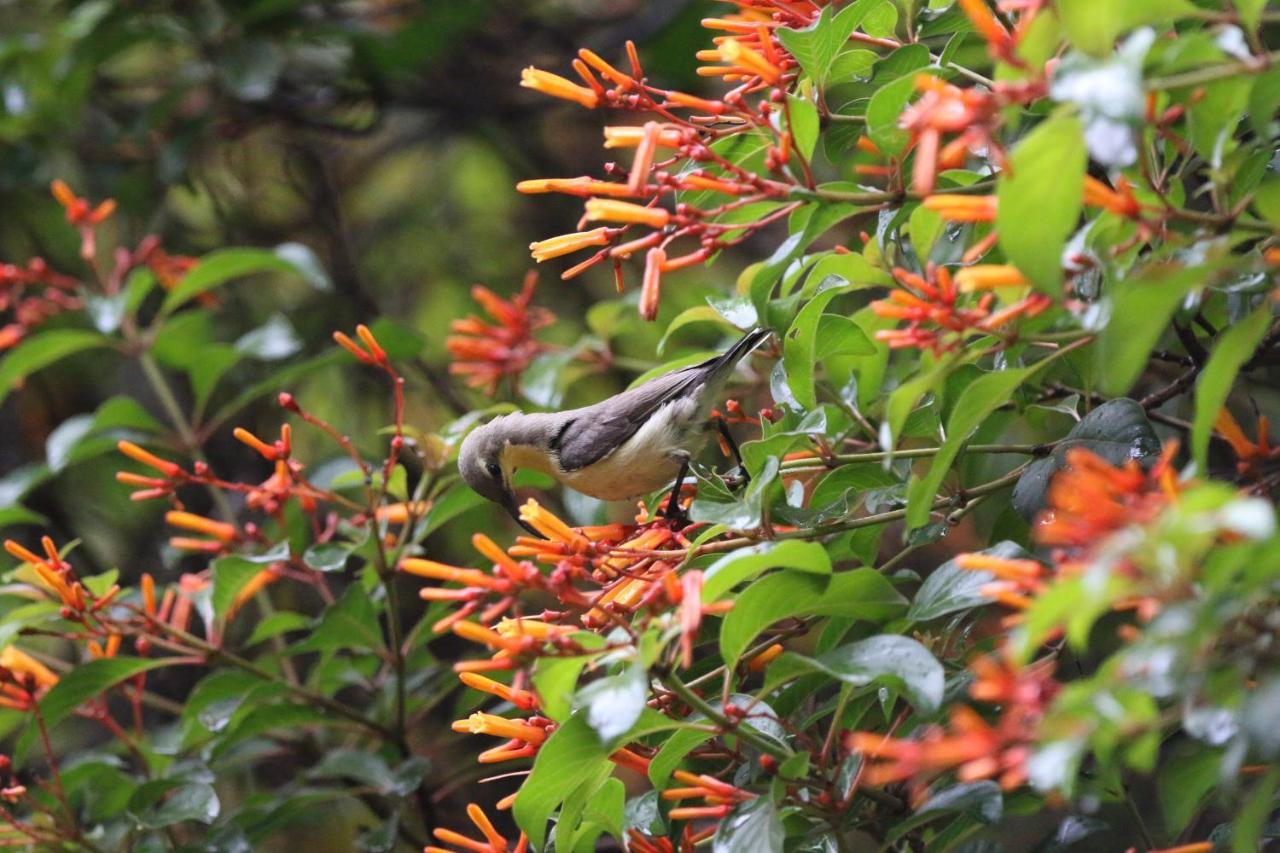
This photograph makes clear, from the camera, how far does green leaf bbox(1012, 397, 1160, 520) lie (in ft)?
6.52

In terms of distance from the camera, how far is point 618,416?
122 inches

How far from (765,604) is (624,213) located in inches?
22.3

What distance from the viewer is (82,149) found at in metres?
4.97

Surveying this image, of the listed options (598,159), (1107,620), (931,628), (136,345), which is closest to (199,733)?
(136,345)

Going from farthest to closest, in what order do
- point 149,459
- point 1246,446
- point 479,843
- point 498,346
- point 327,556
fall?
point 498,346 → point 327,556 → point 149,459 → point 479,843 → point 1246,446

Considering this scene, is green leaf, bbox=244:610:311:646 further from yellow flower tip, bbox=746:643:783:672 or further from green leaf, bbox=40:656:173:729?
yellow flower tip, bbox=746:643:783:672

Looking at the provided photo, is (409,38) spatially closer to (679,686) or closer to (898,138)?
(898,138)

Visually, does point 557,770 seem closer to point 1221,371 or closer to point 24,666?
point 1221,371

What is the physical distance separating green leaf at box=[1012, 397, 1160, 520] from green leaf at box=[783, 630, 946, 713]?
373 mm

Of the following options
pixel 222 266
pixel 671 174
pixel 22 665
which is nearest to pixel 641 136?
pixel 671 174

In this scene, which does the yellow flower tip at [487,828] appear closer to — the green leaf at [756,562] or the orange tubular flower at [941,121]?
the green leaf at [756,562]

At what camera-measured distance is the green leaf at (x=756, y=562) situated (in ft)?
5.52

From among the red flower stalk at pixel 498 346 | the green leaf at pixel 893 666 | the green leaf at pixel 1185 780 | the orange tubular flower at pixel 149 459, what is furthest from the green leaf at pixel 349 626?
the green leaf at pixel 1185 780

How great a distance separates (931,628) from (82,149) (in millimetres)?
3878
